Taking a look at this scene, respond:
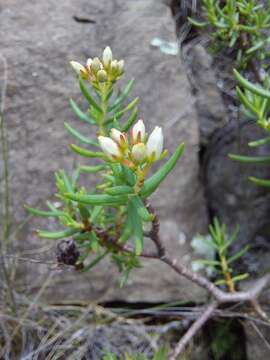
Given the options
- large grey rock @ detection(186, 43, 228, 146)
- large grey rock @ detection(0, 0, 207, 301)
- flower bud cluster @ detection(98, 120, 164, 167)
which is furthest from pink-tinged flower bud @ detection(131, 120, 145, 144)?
large grey rock @ detection(186, 43, 228, 146)

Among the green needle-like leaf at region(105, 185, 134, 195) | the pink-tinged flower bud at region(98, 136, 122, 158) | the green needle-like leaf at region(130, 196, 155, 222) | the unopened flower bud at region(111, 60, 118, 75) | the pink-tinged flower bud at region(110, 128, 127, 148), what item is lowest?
the green needle-like leaf at region(130, 196, 155, 222)

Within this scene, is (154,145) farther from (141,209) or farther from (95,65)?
(95,65)

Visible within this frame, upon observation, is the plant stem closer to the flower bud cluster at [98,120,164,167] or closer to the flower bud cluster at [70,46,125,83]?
the flower bud cluster at [70,46,125,83]

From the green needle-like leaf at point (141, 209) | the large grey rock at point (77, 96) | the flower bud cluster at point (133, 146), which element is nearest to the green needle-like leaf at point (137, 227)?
the green needle-like leaf at point (141, 209)

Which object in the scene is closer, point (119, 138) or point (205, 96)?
point (119, 138)

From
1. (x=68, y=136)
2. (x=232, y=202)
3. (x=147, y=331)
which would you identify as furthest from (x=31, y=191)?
(x=232, y=202)

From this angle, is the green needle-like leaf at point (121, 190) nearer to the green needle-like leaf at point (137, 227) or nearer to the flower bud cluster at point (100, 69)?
the green needle-like leaf at point (137, 227)

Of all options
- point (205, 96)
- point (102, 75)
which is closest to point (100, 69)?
point (102, 75)
